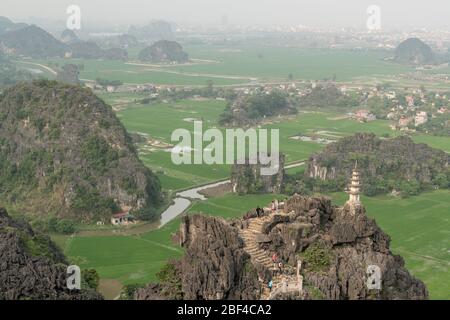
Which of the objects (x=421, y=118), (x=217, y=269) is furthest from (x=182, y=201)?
(x=421, y=118)

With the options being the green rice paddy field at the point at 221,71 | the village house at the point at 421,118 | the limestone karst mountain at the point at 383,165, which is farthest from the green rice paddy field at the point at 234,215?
the green rice paddy field at the point at 221,71

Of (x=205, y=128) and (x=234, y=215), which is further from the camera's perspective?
(x=205, y=128)

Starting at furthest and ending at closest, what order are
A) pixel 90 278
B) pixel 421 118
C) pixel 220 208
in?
pixel 421 118 < pixel 220 208 < pixel 90 278

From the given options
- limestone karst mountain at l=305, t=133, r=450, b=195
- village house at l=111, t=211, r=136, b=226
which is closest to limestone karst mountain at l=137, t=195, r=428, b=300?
village house at l=111, t=211, r=136, b=226

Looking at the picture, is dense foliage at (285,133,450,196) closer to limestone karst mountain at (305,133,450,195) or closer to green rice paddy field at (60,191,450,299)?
limestone karst mountain at (305,133,450,195)

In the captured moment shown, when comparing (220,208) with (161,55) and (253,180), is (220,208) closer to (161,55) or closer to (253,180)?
(253,180)

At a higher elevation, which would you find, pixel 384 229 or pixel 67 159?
pixel 67 159
